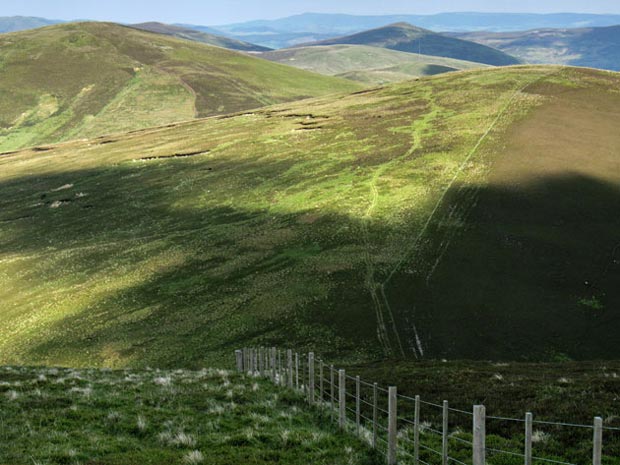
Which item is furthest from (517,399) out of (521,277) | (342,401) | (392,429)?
(521,277)

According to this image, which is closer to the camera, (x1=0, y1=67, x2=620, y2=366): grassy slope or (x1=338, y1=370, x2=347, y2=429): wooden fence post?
(x1=338, y1=370, x2=347, y2=429): wooden fence post

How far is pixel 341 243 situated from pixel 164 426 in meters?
54.2

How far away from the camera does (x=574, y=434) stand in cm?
1784

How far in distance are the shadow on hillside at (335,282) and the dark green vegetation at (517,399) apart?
1449 cm

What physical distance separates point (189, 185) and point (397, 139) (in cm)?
4166

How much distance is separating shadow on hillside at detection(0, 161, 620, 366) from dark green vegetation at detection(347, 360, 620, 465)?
47.6 feet

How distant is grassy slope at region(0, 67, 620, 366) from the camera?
171 ft

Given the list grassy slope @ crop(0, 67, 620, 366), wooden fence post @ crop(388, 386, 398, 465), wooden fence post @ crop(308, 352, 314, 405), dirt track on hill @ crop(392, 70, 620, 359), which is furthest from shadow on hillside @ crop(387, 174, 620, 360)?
wooden fence post @ crop(388, 386, 398, 465)

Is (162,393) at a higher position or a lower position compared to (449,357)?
higher

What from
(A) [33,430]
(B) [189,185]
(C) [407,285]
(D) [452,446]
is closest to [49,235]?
(B) [189,185]

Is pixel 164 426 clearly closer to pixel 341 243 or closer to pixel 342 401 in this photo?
pixel 342 401

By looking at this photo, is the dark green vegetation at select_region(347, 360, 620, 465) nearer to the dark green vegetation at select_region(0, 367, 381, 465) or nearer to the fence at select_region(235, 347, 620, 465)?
the fence at select_region(235, 347, 620, 465)

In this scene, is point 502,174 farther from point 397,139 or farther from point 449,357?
point 449,357

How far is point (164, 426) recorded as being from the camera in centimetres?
1852
